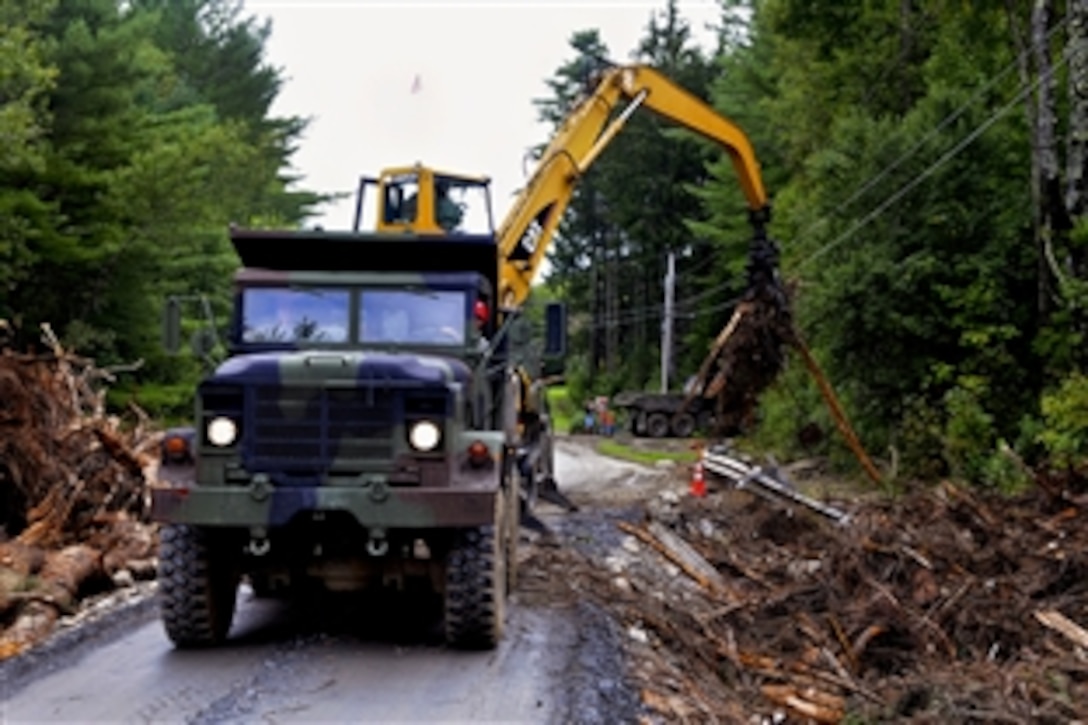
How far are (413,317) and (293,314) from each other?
0.93 m

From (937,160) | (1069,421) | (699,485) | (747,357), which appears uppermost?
(937,160)

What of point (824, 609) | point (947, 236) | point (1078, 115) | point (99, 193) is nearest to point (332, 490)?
point (824, 609)

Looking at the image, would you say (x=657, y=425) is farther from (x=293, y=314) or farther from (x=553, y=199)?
(x=293, y=314)

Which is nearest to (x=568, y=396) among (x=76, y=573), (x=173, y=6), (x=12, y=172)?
(x=173, y=6)

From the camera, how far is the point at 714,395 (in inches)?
839

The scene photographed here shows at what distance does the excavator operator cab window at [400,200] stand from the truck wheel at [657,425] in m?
28.0

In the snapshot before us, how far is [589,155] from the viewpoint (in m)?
18.5

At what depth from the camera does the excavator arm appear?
1755 centimetres

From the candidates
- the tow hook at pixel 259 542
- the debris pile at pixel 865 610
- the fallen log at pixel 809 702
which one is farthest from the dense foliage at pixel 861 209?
the tow hook at pixel 259 542

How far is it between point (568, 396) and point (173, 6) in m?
26.0

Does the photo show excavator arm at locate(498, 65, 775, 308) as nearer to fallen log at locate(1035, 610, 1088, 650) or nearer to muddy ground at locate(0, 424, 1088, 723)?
muddy ground at locate(0, 424, 1088, 723)

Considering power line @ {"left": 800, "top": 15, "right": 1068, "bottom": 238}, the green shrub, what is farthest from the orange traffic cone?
power line @ {"left": 800, "top": 15, "right": 1068, "bottom": 238}

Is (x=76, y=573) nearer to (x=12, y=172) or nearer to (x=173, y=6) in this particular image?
(x=12, y=172)

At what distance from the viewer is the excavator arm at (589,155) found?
1755 centimetres
